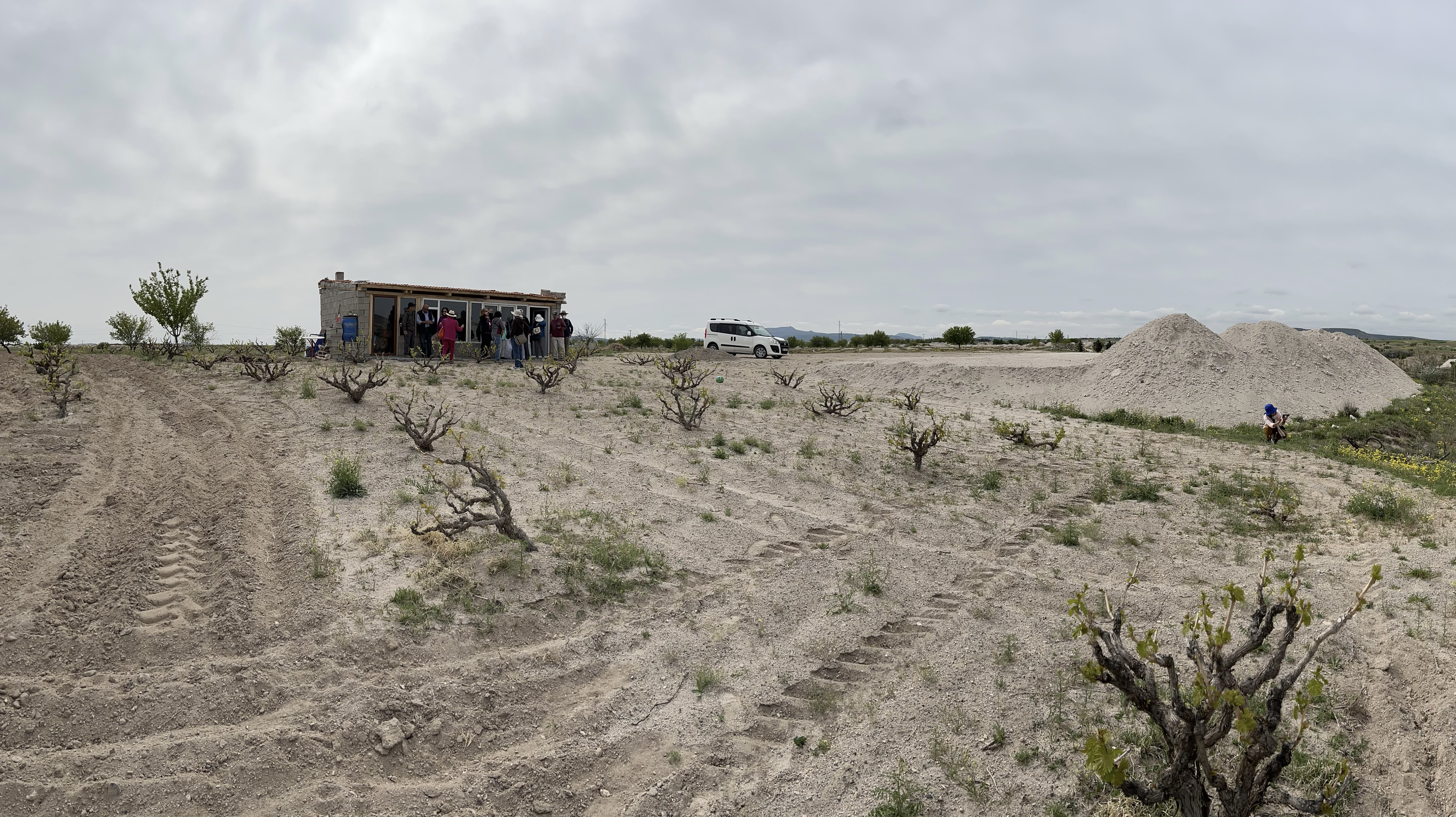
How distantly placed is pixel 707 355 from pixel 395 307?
38.6ft

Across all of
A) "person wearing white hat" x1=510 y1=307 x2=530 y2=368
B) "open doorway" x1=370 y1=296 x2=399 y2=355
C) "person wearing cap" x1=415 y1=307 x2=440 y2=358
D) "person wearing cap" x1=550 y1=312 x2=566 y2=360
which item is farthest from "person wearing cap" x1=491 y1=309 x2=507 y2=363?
"open doorway" x1=370 y1=296 x2=399 y2=355

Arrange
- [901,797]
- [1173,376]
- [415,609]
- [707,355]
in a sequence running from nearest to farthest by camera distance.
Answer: [901,797] < [415,609] < [1173,376] < [707,355]

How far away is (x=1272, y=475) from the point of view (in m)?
10.8

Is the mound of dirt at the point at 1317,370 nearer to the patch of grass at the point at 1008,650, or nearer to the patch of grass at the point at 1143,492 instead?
the patch of grass at the point at 1143,492

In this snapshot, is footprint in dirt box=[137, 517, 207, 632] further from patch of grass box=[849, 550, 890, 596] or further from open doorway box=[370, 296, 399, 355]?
open doorway box=[370, 296, 399, 355]

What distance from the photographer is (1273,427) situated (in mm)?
14336

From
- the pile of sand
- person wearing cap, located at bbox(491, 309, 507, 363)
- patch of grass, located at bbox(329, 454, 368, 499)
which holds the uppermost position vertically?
person wearing cap, located at bbox(491, 309, 507, 363)

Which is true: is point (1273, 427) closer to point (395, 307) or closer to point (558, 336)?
point (558, 336)

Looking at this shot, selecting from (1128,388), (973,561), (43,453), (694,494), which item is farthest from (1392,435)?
(43,453)

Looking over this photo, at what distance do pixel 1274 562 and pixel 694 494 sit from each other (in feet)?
20.6

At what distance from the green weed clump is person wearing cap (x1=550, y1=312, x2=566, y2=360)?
1884cm

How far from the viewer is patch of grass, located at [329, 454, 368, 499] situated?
27.9 feet

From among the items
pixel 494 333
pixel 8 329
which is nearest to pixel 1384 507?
pixel 494 333

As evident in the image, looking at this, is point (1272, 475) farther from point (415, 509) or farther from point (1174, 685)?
point (415, 509)
